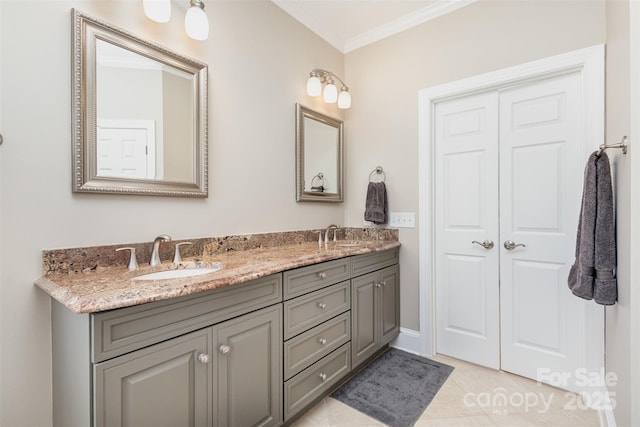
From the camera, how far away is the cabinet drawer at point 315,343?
4.73ft

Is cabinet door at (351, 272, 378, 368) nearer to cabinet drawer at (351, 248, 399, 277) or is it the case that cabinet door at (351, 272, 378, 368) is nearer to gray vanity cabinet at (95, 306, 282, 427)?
cabinet drawer at (351, 248, 399, 277)

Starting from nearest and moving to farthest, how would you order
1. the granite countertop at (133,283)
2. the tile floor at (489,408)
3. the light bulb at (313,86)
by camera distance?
1. the granite countertop at (133,283)
2. the tile floor at (489,408)
3. the light bulb at (313,86)

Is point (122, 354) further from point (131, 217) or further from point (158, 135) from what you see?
point (158, 135)

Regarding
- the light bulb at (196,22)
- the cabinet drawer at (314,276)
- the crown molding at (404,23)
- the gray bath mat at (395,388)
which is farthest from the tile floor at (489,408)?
the crown molding at (404,23)

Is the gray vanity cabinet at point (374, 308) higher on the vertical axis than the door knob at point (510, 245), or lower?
lower

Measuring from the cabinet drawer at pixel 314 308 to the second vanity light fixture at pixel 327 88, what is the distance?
5.00 feet

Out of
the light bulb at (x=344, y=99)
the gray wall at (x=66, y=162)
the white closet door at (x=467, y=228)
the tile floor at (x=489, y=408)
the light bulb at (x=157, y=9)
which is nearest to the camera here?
the gray wall at (x=66, y=162)

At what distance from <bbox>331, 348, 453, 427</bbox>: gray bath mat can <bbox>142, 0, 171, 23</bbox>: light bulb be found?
2.30m

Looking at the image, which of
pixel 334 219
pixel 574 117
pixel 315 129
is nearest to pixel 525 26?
pixel 574 117

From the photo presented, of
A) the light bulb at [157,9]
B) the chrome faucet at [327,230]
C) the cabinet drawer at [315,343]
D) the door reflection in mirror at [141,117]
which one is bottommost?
the cabinet drawer at [315,343]

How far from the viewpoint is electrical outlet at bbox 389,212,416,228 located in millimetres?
2369

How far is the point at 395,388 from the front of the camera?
1857 millimetres

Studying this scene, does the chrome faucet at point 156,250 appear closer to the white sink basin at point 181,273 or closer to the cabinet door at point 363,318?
the white sink basin at point 181,273

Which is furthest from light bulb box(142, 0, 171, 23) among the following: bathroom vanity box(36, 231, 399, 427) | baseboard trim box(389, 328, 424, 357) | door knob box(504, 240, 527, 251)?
baseboard trim box(389, 328, 424, 357)
